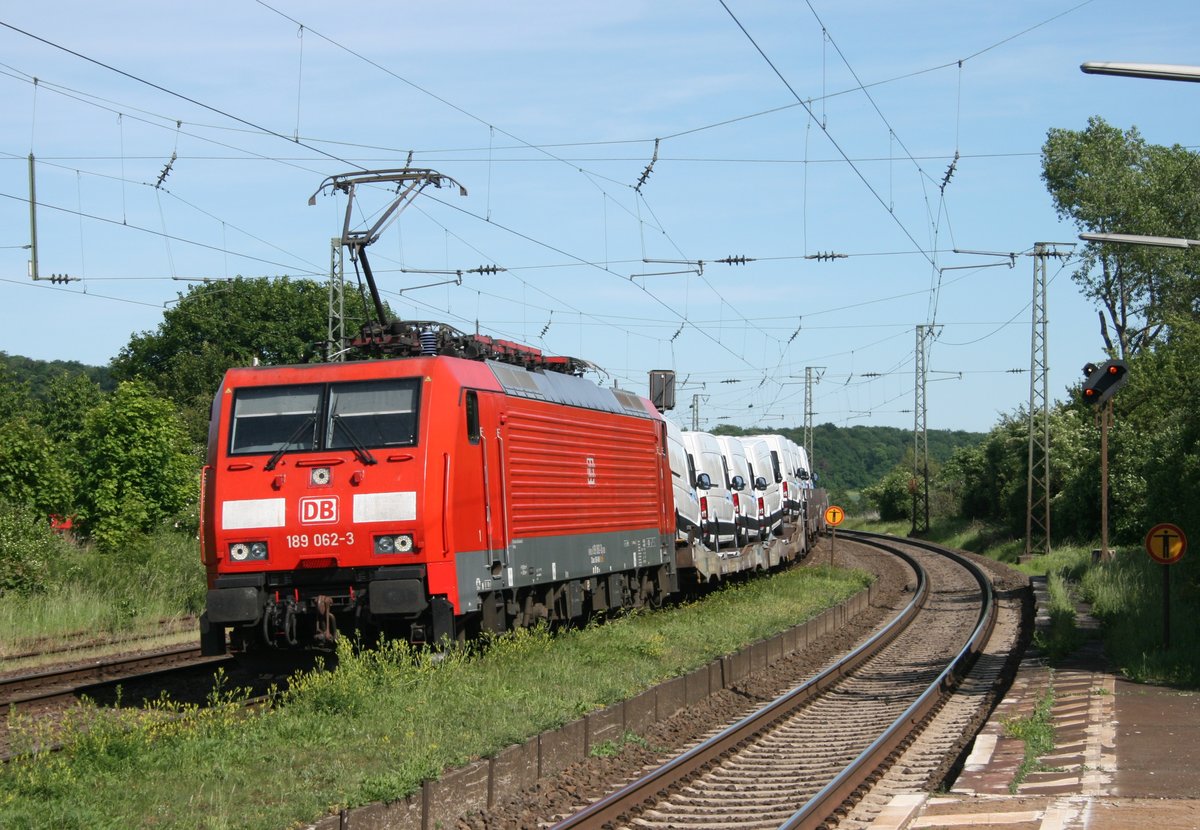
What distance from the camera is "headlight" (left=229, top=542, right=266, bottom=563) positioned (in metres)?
13.7

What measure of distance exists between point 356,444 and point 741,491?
713 inches

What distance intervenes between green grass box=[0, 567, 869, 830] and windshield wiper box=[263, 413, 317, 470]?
7.47 feet

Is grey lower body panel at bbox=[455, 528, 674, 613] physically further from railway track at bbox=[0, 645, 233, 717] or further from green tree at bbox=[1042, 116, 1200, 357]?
green tree at bbox=[1042, 116, 1200, 357]

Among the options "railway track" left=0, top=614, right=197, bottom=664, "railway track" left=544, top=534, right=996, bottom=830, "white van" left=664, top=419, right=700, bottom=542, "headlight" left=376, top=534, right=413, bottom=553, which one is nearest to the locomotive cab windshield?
"headlight" left=376, top=534, right=413, bottom=553

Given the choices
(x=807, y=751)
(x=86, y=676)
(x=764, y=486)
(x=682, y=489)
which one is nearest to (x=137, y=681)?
(x=86, y=676)

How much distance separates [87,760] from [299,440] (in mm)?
5415

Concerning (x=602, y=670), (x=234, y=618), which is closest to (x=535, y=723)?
(x=602, y=670)

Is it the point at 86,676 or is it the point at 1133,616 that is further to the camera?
the point at 1133,616

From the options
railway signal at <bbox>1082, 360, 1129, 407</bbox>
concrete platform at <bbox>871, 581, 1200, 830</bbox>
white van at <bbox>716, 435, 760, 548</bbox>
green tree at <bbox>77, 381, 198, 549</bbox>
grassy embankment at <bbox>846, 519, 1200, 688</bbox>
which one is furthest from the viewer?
white van at <bbox>716, 435, 760, 548</bbox>

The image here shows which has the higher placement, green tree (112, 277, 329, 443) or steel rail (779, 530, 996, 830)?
green tree (112, 277, 329, 443)

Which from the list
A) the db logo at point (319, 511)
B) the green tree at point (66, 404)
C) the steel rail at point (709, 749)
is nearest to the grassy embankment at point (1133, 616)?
the steel rail at point (709, 749)

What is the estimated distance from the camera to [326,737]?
9922 millimetres

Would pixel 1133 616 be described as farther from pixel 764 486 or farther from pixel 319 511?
pixel 764 486

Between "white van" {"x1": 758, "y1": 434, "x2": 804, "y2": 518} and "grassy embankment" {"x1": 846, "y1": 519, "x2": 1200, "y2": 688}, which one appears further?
"white van" {"x1": 758, "y1": 434, "x2": 804, "y2": 518}
